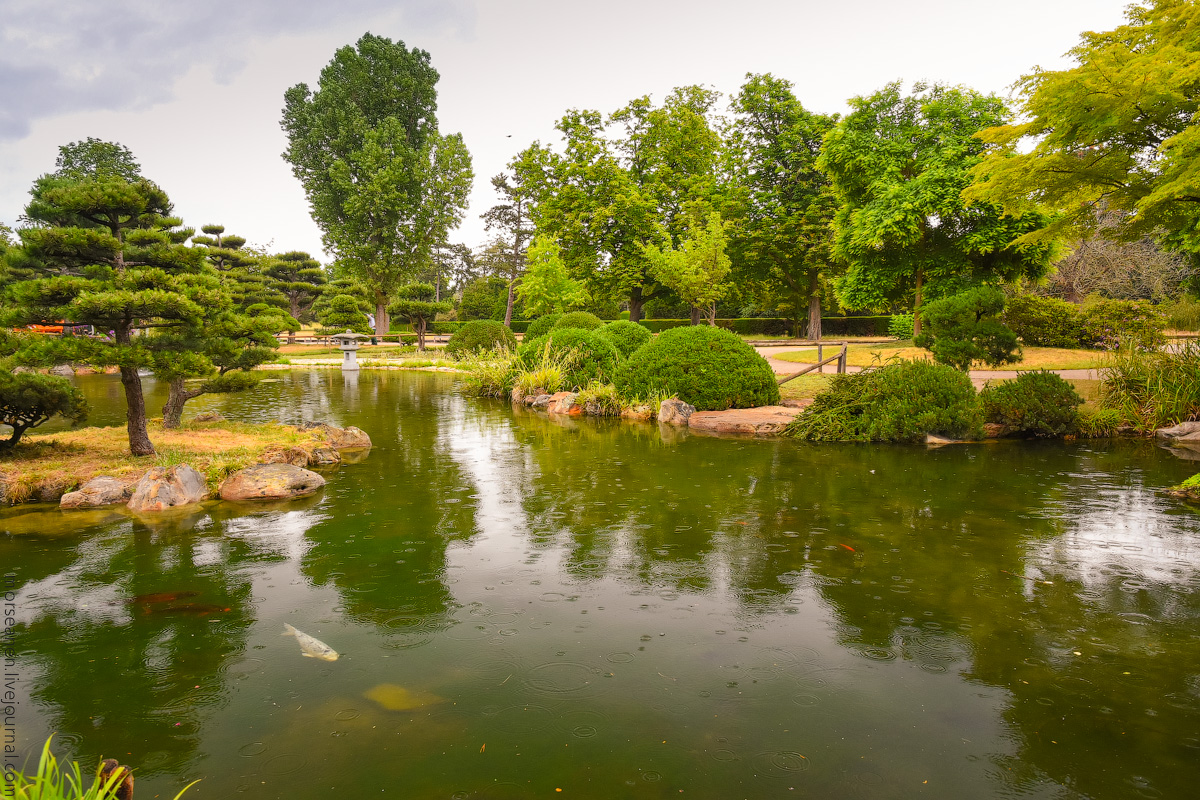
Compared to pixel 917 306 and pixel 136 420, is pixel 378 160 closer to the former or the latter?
pixel 917 306

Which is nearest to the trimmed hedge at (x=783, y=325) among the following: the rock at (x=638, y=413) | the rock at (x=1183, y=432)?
the rock at (x=638, y=413)

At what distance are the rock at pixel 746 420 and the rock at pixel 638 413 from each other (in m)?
0.96

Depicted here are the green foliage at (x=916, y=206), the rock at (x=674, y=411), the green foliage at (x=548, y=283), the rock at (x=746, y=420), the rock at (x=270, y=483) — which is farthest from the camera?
the green foliage at (x=548, y=283)

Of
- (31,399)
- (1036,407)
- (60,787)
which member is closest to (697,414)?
(1036,407)

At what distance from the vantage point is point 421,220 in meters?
35.9

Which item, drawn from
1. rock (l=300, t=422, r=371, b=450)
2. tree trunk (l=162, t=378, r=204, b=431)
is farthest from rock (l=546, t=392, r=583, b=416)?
tree trunk (l=162, t=378, r=204, b=431)

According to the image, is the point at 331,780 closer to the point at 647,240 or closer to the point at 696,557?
the point at 696,557

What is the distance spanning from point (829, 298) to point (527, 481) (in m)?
31.1

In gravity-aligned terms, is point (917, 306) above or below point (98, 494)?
above

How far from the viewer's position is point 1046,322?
67.1 ft

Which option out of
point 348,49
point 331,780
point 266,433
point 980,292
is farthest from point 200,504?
point 348,49

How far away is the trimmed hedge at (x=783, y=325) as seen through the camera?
3653 centimetres

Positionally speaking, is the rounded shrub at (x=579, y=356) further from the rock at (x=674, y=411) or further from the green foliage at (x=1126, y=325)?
the green foliage at (x=1126, y=325)

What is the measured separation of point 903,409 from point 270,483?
9.27 meters
